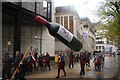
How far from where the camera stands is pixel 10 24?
17.3m

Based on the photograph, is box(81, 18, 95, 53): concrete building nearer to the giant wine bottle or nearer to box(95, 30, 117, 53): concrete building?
box(95, 30, 117, 53): concrete building

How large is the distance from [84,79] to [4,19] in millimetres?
11558

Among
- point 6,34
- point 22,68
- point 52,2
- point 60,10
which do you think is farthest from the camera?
point 60,10

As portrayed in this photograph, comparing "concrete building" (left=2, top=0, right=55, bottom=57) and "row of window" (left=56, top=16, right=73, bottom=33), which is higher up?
"row of window" (left=56, top=16, right=73, bottom=33)

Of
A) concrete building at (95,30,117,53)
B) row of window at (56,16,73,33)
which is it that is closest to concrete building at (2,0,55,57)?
concrete building at (95,30,117,53)

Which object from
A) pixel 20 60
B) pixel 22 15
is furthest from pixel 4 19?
pixel 20 60

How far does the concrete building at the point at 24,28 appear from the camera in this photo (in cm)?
1398

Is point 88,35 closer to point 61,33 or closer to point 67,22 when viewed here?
point 67,22

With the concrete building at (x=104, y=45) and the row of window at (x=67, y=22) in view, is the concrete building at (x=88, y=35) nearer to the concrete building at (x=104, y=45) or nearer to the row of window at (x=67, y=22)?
the row of window at (x=67, y=22)

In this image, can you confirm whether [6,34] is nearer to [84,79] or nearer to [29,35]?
[29,35]

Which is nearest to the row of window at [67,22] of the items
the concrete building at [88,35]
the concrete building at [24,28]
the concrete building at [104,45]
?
the concrete building at [88,35]

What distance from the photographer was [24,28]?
60.5 ft

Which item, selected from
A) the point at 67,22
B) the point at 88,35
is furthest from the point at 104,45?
the point at 67,22

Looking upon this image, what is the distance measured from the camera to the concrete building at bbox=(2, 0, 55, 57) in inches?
550
